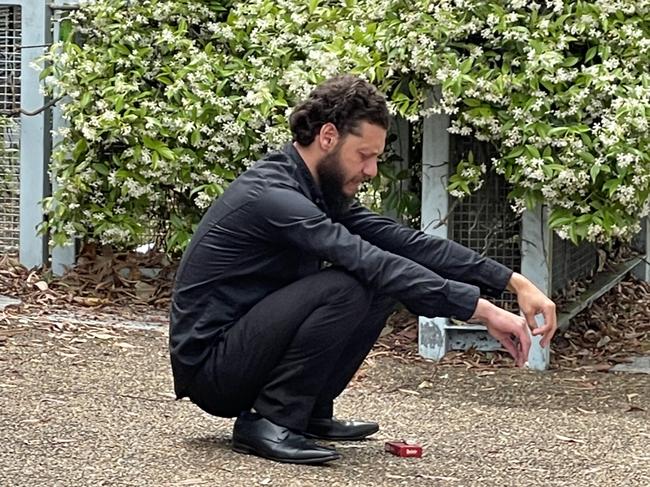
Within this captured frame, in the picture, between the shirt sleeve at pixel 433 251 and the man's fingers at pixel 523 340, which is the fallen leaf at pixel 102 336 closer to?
the shirt sleeve at pixel 433 251

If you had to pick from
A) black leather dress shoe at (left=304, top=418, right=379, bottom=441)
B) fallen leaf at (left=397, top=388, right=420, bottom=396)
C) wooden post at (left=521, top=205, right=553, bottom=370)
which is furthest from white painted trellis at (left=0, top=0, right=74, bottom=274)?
black leather dress shoe at (left=304, top=418, right=379, bottom=441)

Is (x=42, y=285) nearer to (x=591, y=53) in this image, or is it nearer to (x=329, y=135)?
(x=591, y=53)

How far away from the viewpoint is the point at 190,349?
435cm

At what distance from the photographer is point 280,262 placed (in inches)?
171

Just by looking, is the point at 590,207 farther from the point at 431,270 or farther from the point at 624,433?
the point at 431,270

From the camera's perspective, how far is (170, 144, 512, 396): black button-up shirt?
4.12 meters

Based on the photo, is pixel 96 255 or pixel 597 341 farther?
pixel 96 255

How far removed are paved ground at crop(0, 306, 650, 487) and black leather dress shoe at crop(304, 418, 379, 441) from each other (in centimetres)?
6

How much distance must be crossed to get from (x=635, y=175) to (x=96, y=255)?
335 cm

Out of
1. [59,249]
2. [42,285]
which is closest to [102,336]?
[42,285]

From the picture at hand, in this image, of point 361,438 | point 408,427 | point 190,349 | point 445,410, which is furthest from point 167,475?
point 445,410

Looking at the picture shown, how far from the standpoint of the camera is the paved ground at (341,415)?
420 centimetres

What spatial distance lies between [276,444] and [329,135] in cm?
100

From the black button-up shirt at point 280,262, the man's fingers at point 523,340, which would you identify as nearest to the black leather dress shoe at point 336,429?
the black button-up shirt at point 280,262
